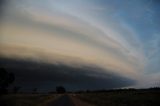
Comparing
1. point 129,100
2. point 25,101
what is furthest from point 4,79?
point 129,100

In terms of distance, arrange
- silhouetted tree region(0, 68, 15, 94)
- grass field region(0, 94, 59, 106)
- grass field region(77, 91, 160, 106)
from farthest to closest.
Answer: silhouetted tree region(0, 68, 15, 94), grass field region(0, 94, 59, 106), grass field region(77, 91, 160, 106)

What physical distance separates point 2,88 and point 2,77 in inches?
191

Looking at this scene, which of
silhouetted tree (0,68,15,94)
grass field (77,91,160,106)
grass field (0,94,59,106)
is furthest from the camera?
silhouetted tree (0,68,15,94)

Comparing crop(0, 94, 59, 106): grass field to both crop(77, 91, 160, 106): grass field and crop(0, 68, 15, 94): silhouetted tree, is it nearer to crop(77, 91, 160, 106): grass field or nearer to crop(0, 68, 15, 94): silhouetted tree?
crop(77, 91, 160, 106): grass field

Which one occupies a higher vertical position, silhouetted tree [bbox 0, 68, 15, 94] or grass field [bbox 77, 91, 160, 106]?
silhouetted tree [bbox 0, 68, 15, 94]

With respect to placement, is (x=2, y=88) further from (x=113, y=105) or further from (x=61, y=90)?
(x=113, y=105)

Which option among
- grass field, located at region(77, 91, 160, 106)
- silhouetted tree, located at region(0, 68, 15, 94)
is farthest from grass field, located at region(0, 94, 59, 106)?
silhouetted tree, located at region(0, 68, 15, 94)

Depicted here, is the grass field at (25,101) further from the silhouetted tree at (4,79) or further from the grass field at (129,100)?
the silhouetted tree at (4,79)

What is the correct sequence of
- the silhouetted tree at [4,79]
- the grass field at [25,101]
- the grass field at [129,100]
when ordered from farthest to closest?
the silhouetted tree at [4,79], the grass field at [25,101], the grass field at [129,100]

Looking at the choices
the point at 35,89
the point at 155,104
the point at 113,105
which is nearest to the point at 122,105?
the point at 113,105

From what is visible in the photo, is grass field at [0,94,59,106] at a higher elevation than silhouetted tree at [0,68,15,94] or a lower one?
lower

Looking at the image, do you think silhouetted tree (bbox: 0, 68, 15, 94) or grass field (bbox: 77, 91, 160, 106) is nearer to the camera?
grass field (bbox: 77, 91, 160, 106)

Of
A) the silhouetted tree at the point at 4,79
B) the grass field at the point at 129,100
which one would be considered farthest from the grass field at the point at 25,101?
the silhouetted tree at the point at 4,79

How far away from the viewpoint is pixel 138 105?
41156 millimetres
